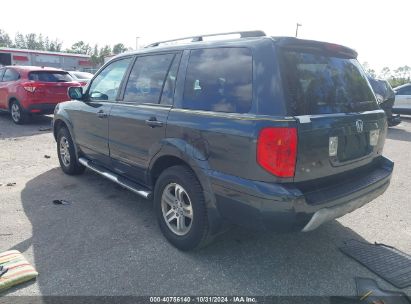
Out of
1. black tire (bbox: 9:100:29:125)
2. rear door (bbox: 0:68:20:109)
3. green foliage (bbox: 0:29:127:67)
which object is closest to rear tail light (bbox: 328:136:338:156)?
black tire (bbox: 9:100:29:125)

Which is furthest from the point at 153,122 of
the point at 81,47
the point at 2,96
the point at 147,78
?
the point at 81,47

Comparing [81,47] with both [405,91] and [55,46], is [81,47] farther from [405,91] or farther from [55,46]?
[405,91]

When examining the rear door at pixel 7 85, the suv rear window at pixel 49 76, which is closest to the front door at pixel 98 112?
the suv rear window at pixel 49 76

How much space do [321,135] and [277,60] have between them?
65cm

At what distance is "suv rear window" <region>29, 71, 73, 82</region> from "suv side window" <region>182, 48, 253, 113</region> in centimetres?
842

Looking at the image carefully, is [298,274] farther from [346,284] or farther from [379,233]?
[379,233]

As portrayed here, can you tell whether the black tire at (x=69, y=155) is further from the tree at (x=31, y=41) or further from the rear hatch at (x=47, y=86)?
the tree at (x=31, y=41)

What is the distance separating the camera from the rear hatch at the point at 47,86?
9672 millimetres

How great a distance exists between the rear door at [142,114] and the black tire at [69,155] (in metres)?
1.45

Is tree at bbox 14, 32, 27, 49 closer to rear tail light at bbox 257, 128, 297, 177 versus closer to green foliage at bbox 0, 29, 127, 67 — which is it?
green foliage at bbox 0, 29, 127, 67

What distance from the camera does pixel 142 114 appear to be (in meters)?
3.47

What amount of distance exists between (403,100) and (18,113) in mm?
14091

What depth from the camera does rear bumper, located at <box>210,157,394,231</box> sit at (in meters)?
2.37

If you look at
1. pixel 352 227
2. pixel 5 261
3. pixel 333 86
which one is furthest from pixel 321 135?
pixel 5 261
